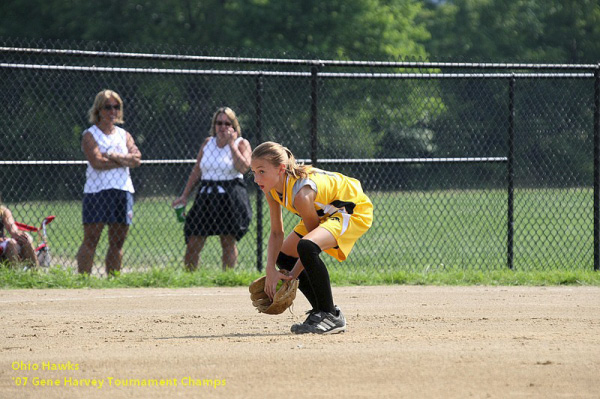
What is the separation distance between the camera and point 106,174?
899cm

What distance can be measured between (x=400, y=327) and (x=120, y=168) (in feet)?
12.0

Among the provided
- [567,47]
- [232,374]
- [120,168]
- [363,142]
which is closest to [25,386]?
[232,374]

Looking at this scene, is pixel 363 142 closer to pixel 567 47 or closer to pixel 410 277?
pixel 410 277

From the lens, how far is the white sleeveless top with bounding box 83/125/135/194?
8.96 metres

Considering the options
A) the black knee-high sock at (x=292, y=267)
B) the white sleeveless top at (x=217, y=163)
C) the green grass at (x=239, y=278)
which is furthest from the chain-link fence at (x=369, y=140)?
the black knee-high sock at (x=292, y=267)

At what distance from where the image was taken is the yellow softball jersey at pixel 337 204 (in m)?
6.09

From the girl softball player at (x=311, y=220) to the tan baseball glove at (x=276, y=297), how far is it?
7cm

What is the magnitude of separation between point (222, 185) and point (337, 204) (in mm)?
3294

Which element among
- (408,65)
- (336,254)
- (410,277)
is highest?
(408,65)

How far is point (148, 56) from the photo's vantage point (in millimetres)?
8852

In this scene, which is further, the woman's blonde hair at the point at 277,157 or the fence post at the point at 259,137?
the fence post at the point at 259,137

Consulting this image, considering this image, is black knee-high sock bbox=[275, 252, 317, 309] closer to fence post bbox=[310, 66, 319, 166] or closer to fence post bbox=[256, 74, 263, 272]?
fence post bbox=[256, 74, 263, 272]

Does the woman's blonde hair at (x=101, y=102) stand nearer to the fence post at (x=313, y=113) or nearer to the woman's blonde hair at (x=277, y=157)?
the fence post at (x=313, y=113)

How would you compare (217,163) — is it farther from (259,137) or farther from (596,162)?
(596,162)
